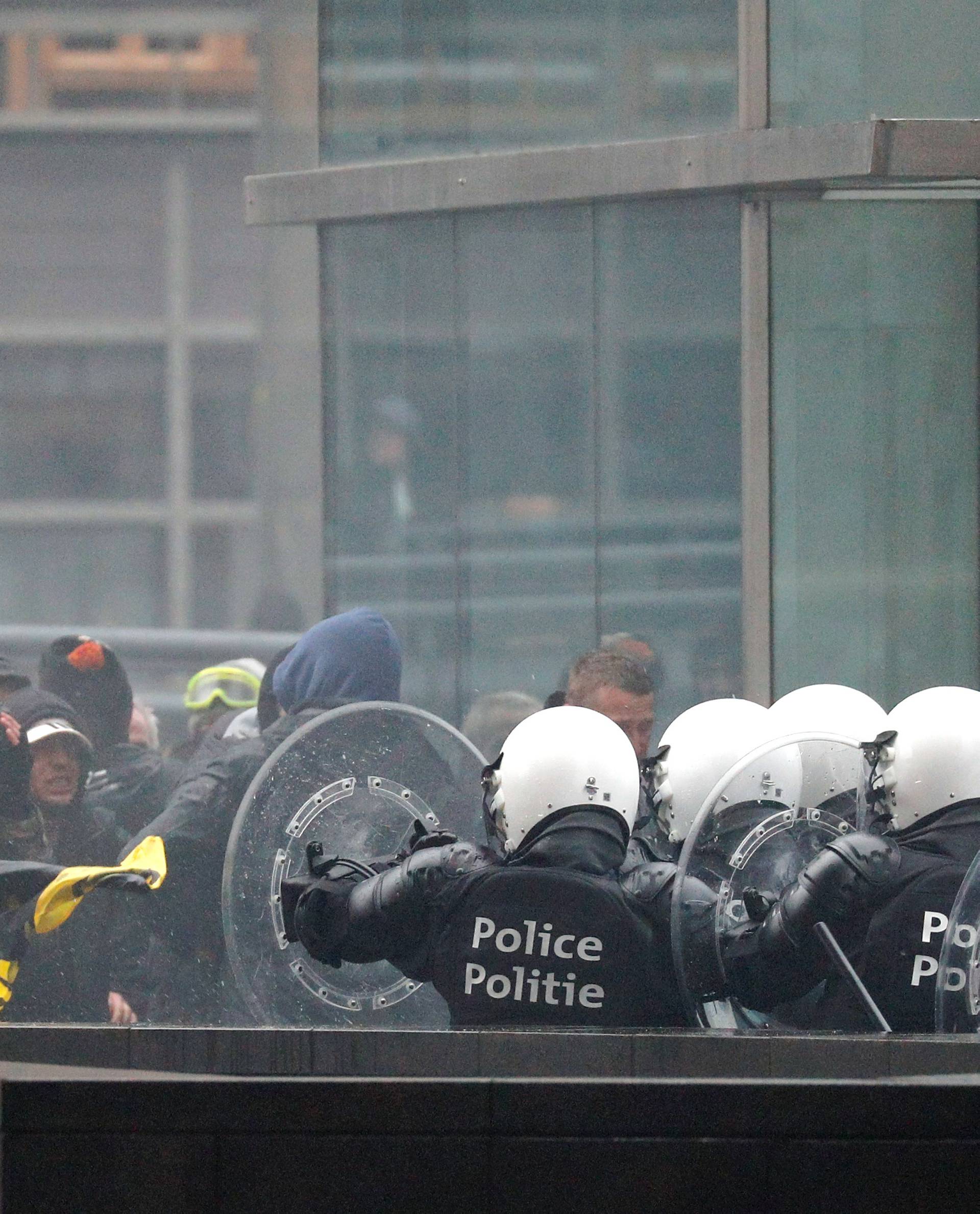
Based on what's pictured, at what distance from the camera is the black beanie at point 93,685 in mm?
6395

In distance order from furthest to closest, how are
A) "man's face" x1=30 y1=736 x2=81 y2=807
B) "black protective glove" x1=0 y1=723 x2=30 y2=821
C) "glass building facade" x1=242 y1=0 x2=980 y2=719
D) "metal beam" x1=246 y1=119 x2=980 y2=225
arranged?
"glass building facade" x1=242 y1=0 x2=980 y2=719 → "metal beam" x1=246 y1=119 x2=980 y2=225 → "man's face" x1=30 y1=736 x2=81 y2=807 → "black protective glove" x1=0 y1=723 x2=30 y2=821

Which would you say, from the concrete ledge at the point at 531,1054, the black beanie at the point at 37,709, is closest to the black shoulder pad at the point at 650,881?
the concrete ledge at the point at 531,1054

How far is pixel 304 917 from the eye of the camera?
3.99m

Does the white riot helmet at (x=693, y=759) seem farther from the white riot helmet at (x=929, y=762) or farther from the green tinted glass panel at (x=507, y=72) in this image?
the green tinted glass panel at (x=507, y=72)

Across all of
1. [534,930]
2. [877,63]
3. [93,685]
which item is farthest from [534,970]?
[877,63]

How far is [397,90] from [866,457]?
2.51 m

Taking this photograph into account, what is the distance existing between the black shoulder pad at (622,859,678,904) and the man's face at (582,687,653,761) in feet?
5.50

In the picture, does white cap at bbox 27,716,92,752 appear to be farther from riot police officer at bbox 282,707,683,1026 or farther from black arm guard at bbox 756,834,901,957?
black arm guard at bbox 756,834,901,957

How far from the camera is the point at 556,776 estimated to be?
4.06m

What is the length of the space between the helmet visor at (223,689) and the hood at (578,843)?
404 cm

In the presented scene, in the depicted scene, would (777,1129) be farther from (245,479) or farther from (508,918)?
(245,479)

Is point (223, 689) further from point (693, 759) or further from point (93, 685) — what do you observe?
point (693, 759)

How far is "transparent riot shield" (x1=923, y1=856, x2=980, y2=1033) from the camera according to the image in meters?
3.62

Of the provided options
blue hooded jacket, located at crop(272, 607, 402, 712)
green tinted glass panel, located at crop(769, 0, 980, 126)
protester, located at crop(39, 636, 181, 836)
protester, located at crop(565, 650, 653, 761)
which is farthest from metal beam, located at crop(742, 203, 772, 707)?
blue hooded jacket, located at crop(272, 607, 402, 712)
